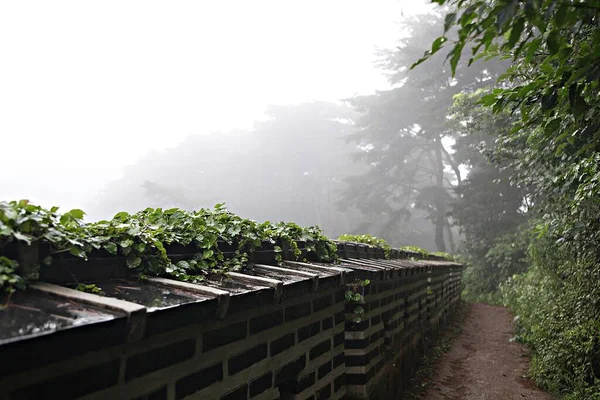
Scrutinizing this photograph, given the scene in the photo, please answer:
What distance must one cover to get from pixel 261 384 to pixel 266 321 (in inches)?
13.8

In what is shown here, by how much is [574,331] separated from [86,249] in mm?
6051

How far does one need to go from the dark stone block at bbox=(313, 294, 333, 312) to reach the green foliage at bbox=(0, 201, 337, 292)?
17.1 inches

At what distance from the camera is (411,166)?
3706 centimetres

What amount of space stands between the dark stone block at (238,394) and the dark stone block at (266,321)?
0.94 feet

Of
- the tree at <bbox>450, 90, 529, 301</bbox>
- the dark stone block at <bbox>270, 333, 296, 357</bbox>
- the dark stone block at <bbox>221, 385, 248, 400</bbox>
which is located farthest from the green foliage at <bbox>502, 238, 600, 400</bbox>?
the tree at <bbox>450, 90, 529, 301</bbox>

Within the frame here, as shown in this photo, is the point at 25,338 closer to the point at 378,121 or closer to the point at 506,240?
the point at 506,240

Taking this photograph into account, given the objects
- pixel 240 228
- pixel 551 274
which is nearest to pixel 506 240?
pixel 551 274

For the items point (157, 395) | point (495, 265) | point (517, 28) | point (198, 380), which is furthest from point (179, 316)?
point (495, 265)

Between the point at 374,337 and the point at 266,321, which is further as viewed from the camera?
the point at 374,337

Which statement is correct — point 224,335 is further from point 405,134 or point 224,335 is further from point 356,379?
point 405,134

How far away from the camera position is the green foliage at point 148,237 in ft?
5.38

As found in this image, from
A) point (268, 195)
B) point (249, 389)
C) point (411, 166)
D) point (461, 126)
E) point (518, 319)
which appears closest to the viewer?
point (249, 389)

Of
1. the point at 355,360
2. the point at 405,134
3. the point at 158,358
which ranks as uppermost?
the point at 405,134

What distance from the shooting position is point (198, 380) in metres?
2.08
